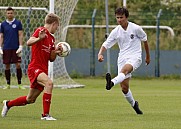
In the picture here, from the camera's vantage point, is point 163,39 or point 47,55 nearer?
point 47,55

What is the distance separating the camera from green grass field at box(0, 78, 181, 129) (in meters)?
11.0

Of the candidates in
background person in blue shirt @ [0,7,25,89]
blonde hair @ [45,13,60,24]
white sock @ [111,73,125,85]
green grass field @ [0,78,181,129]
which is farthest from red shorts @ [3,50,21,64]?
blonde hair @ [45,13,60,24]

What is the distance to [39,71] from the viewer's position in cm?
1188

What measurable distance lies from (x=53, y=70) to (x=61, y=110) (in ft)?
28.4

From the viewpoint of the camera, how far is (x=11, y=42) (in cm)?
2114

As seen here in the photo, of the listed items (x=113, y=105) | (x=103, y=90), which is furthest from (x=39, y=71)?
(x=103, y=90)

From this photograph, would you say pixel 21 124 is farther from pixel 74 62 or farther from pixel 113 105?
pixel 74 62

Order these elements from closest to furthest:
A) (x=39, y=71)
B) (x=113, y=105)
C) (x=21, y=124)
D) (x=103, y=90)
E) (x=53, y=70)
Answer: (x=21, y=124), (x=39, y=71), (x=113, y=105), (x=103, y=90), (x=53, y=70)

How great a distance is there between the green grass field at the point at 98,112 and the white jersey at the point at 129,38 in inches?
43.9

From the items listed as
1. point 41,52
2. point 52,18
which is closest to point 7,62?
point 41,52

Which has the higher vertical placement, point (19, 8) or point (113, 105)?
point (19, 8)

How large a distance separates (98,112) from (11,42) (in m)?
8.11

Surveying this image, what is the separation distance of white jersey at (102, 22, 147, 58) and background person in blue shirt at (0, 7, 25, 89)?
775 centimetres

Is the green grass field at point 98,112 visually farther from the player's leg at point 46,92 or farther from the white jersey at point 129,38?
the white jersey at point 129,38
